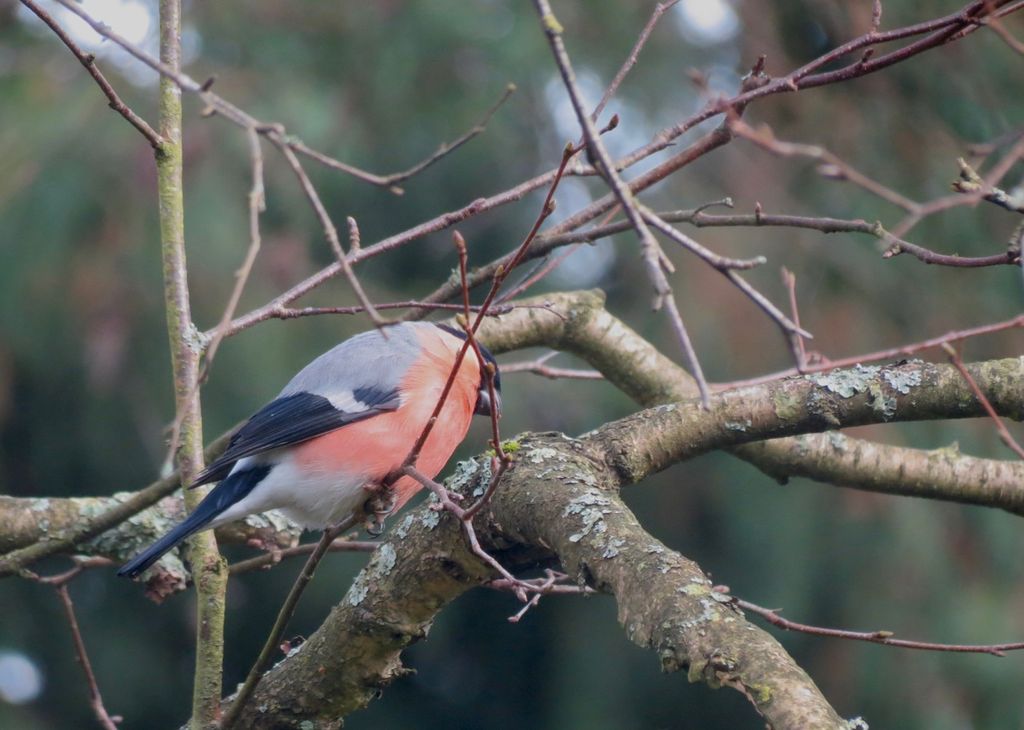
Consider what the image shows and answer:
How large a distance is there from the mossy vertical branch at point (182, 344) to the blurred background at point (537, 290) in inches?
79.9

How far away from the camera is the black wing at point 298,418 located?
2.37 meters

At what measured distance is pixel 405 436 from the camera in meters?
2.48

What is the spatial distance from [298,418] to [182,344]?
0.65 metres

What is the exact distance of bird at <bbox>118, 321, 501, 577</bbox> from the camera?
2340 mm

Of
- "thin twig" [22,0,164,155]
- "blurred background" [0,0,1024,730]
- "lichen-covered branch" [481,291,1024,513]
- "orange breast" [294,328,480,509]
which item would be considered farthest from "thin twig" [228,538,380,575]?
"blurred background" [0,0,1024,730]

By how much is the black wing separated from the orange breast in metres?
0.02

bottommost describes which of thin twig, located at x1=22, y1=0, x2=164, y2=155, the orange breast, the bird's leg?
the bird's leg

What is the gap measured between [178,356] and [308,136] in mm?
2827

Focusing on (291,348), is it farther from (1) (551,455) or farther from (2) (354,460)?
(1) (551,455)

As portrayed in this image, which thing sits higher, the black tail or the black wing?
the black wing

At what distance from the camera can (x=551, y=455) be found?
182 centimetres

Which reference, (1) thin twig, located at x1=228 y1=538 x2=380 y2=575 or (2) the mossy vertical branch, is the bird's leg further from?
(2) the mossy vertical branch

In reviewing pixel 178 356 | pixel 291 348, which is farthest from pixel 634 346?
pixel 291 348

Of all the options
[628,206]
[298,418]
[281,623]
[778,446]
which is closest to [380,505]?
[298,418]
